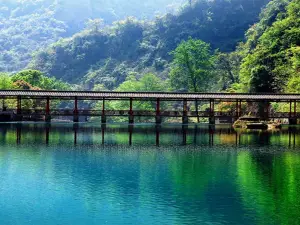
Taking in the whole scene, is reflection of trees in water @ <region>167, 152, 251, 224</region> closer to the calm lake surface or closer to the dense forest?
the calm lake surface

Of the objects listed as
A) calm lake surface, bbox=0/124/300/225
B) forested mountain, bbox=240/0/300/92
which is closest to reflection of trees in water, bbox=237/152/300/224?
calm lake surface, bbox=0/124/300/225

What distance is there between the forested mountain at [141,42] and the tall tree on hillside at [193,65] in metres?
33.8

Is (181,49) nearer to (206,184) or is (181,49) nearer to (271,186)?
(206,184)

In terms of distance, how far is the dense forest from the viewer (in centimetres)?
9119

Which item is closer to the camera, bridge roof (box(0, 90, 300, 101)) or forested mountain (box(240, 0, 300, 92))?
bridge roof (box(0, 90, 300, 101))

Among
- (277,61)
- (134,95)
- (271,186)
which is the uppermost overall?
(277,61)

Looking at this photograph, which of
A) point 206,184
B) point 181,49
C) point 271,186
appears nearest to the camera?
point 271,186

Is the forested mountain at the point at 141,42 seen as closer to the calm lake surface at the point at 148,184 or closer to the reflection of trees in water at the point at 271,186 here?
the calm lake surface at the point at 148,184

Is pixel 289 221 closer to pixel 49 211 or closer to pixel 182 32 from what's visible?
pixel 49 211

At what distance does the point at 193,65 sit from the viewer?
9206cm

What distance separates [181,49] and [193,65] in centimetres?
440

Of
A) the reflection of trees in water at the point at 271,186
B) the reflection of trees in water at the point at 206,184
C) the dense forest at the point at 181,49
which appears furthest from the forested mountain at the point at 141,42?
the reflection of trees in water at the point at 271,186

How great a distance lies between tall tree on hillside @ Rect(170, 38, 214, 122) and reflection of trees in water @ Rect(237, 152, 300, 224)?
6319cm

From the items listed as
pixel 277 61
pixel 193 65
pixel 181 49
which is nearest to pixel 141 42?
pixel 193 65
